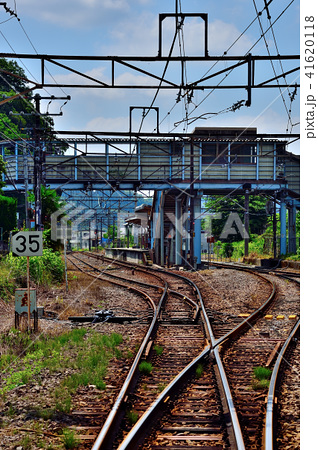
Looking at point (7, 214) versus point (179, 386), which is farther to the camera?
point (7, 214)

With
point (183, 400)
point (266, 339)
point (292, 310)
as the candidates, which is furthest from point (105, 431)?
point (292, 310)

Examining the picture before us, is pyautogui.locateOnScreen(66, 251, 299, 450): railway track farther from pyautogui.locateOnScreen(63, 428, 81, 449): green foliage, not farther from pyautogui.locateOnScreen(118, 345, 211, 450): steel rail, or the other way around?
pyautogui.locateOnScreen(63, 428, 81, 449): green foliage

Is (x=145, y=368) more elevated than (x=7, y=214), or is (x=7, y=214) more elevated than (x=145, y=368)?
(x=7, y=214)

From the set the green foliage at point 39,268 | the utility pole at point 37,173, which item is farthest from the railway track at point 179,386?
the utility pole at point 37,173

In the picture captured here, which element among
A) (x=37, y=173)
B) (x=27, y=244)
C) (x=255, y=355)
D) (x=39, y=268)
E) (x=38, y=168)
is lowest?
(x=255, y=355)

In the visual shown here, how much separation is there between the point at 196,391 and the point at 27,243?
17.9 feet

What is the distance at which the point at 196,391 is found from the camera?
276 inches

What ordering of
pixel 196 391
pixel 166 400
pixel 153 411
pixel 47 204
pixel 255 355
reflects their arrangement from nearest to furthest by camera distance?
pixel 153 411 < pixel 166 400 < pixel 196 391 < pixel 255 355 < pixel 47 204

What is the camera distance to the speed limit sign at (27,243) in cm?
1098

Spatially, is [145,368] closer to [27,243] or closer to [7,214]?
[27,243]

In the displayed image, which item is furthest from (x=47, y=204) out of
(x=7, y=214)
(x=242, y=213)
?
(x=242, y=213)

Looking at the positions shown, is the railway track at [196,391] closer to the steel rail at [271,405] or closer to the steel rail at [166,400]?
the steel rail at [166,400]

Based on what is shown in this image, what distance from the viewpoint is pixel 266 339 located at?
409 inches
